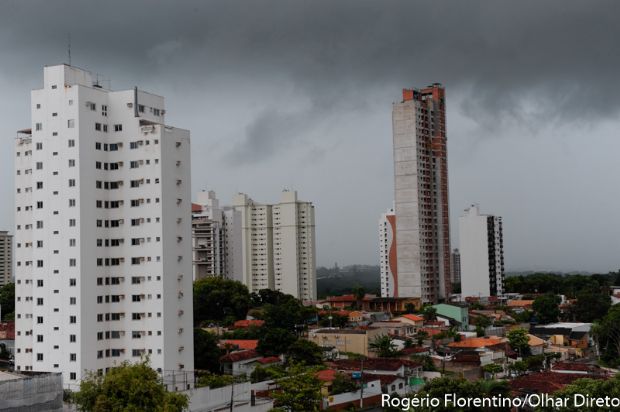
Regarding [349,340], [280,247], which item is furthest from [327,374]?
[280,247]

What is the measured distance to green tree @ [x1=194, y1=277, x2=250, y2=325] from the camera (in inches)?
2283

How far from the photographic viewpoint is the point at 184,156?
3155 cm

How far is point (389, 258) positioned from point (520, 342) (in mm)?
30930

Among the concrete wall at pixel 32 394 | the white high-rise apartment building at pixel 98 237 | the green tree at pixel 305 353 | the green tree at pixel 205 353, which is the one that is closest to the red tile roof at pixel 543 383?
the green tree at pixel 305 353

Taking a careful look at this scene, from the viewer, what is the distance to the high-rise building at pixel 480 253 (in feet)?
243

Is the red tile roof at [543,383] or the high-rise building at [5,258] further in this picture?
the high-rise building at [5,258]

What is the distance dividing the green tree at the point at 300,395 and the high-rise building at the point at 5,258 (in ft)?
236

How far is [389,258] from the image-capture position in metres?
70.7

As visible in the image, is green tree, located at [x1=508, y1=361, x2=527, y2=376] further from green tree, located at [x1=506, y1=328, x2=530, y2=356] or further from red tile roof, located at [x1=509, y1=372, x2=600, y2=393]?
red tile roof, located at [x1=509, y1=372, x2=600, y2=393]

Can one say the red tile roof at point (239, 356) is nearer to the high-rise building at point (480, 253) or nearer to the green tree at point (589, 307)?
the green tree at point (589, 307)

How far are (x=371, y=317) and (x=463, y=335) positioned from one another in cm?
1049

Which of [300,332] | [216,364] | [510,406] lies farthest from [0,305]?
[510,406]

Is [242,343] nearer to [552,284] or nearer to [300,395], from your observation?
[300,395]

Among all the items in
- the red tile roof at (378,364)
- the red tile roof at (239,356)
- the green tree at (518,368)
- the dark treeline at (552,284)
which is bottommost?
the green tree at (518,368)
